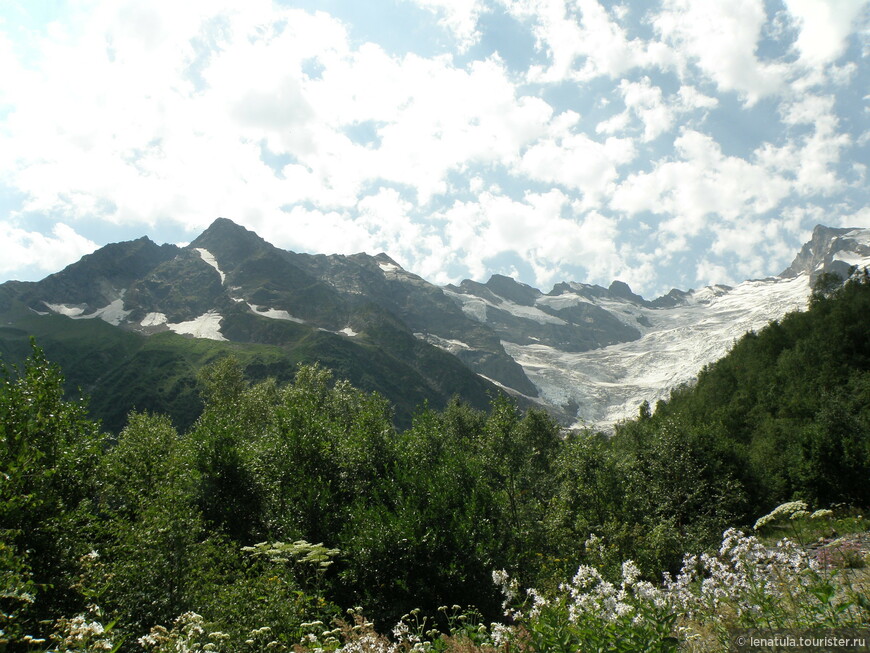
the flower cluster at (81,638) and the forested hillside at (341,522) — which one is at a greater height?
the flower cluster at (81,638)

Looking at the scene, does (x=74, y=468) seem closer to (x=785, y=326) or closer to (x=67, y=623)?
(x=67, y=623)

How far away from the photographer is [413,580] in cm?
1739

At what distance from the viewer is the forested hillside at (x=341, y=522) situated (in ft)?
31.8

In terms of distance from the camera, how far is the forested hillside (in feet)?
31.8

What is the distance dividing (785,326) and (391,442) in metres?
93.4

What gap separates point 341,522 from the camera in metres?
21.7

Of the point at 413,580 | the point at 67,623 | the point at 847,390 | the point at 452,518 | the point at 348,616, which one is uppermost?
the point at 847,390

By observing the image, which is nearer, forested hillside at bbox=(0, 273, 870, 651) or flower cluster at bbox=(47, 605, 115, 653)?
flower cluster at bbox=(47, 605, 115, 653)

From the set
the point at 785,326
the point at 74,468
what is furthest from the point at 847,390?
the point at 74,468

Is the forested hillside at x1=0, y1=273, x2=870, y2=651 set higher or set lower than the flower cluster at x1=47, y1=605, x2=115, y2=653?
lower

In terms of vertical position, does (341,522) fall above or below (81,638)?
below

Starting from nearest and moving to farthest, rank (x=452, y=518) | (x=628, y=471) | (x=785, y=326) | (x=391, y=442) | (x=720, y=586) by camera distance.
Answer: (x=720, y=586)
(x=452, y=518)
(x=391, y=442)
(x=628, y=471)
(x=785, y=326)

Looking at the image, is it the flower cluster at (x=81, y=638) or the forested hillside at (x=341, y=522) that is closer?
the flower cluster at (x=81, y=638)

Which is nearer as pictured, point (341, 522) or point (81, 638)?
point (81, 638)
